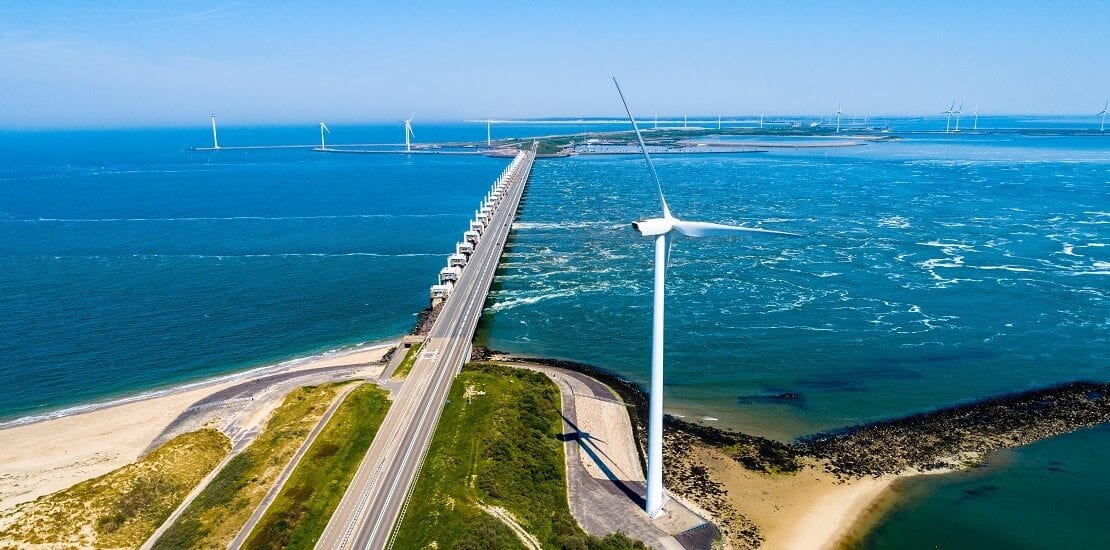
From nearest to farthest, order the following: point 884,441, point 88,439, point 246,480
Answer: point 246,480, point 884,441, point 88,439

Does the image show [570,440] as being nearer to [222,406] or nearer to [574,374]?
[574,374]

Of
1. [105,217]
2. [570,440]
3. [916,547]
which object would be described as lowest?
[916,547]

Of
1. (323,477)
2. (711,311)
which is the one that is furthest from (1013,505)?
(323,477)

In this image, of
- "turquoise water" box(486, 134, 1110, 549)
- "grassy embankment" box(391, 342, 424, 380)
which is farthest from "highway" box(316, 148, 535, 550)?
"turquoise water" box(486, 134, 1110, 549)

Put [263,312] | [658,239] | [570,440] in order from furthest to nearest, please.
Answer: [263,312], [570,440], [658,239]

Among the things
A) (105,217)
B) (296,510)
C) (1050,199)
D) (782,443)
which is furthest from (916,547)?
(105,217)

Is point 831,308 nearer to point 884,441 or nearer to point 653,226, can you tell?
point 884,441

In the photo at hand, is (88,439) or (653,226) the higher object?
(653,226)
